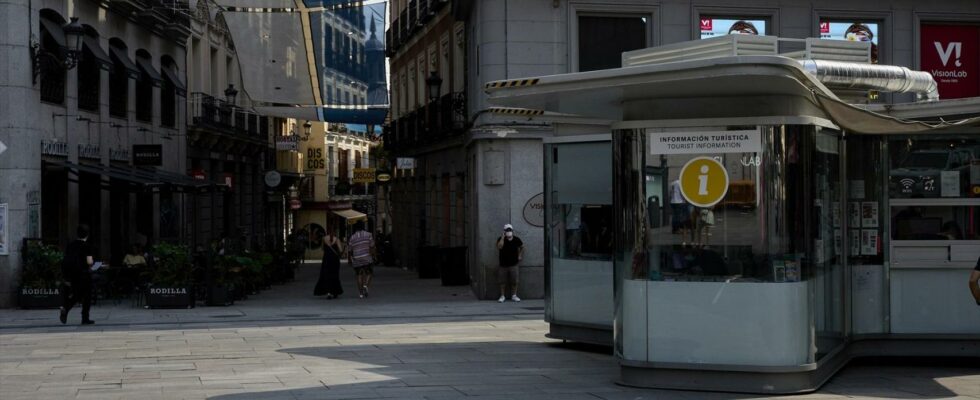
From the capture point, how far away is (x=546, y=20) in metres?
26.6

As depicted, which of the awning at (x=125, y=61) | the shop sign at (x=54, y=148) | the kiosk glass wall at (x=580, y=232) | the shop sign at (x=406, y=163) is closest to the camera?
the kiosk glass wall at (x=580, y=232)

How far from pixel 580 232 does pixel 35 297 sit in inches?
491

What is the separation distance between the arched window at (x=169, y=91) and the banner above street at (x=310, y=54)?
364cm

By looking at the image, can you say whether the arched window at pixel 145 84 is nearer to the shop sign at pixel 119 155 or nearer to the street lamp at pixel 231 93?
the shop sign at pixel 119 155

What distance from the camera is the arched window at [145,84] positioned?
33.2 meters

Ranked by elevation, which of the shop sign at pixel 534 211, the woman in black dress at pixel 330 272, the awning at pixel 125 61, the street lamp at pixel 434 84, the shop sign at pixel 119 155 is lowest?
the woman in black dress at pixel 330 272

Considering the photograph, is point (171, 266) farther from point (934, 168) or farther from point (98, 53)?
point (934, 168)

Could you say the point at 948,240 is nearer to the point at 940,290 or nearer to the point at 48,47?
the point at 940,290

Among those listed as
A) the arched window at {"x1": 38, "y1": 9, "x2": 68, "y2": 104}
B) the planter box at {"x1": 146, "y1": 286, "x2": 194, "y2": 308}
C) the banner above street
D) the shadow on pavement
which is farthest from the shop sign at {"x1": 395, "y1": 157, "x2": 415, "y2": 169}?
the shadow on pavement

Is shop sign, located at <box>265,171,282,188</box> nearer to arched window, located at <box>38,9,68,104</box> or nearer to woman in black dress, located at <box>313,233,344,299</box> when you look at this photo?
woman in black dress, located at <box>313,233,344,299</box>

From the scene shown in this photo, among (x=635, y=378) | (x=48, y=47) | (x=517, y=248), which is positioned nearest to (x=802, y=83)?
(x=635, y=378)

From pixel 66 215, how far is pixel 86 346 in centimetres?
1133

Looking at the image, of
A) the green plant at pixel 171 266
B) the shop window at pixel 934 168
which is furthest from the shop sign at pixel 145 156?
the shop window at pixel 934 168

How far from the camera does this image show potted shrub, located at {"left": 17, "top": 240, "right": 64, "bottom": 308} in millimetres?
24000
